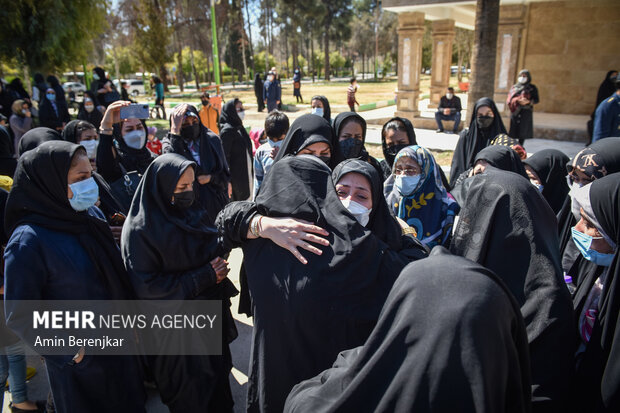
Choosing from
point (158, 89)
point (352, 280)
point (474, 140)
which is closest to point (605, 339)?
point (352, 280)

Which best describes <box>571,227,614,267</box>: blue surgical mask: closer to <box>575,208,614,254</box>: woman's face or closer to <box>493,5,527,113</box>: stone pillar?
<box>575,208,614,254</box>: woman's face

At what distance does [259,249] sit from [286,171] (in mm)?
351

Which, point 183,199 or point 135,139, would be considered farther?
point 135,139

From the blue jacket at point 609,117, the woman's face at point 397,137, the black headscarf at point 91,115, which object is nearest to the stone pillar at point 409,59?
the blue jacket at point 609,117

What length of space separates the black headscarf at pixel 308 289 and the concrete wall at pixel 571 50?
516 inches

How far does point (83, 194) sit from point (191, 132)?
1988 millimetres

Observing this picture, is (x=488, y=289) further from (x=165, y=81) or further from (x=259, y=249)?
(x=165, y=81)

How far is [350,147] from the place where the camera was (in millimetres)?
3582

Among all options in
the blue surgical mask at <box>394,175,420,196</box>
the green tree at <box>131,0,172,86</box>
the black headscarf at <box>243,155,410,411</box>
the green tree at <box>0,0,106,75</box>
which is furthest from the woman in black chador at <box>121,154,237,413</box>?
the green tree at <box>131,0,172,86</box>

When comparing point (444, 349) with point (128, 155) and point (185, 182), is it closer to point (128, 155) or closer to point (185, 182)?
point (185, 182)

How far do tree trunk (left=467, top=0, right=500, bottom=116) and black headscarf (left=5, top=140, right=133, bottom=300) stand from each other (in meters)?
7.35

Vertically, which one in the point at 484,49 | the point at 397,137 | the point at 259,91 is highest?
the point at 484,49

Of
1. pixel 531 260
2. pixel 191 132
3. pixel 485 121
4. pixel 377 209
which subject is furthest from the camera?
pixel 485 121

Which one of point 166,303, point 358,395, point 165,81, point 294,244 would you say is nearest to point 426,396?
point 358,395
